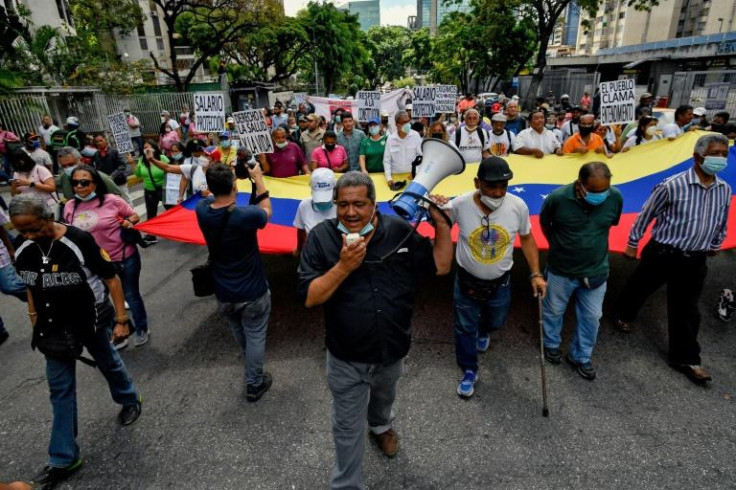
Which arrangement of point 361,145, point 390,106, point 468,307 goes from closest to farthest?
point 468,307 < point 361,145 < point 390,106

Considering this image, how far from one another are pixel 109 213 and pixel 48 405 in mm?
1675

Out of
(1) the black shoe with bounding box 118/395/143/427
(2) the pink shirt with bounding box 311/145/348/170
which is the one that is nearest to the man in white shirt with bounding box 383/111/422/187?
(2) the pink shirt with bounding box 311/145/348/170

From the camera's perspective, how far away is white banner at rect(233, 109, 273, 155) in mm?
5746

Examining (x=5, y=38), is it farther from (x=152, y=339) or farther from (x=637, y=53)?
(x=637, y=53)

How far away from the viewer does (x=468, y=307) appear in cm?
335

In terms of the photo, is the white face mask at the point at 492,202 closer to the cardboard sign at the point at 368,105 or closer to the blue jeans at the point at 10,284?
the blue jeans at the point at 10,284

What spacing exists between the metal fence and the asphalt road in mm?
14896

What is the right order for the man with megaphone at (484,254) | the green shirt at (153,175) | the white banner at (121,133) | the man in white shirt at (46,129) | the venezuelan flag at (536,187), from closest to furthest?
the man with megaphone at (484,254)
the venezuelan flag at (536,187)
the green shirt at (153,175)
the white banner at (121,133)
the man in white shirt at (46,129)

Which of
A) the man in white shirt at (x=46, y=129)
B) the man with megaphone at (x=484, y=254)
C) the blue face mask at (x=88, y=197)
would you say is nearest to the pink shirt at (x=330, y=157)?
the blue face mask at (x=88, y=197)

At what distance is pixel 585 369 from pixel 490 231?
159 centimetres

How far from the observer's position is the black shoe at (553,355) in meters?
3.91

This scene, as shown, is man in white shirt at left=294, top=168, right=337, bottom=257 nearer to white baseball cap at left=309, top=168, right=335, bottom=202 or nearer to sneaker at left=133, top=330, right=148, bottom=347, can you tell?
white baseball cap at left=309, top=168, right=335, bottom=202

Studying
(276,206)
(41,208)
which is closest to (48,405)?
(41,208)

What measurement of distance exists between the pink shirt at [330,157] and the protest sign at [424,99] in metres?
3.79
